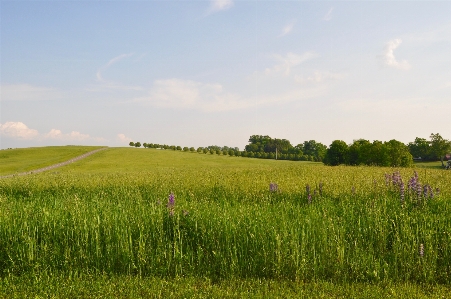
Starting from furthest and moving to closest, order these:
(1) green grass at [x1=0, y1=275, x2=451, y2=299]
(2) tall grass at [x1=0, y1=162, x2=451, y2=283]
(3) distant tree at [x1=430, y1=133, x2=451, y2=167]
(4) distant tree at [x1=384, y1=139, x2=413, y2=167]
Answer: (3) distant tree at [x1=430, y1=133, x2=451, y2=167]
(4) distant tree at [x1=384, y1=139, x2=413, y2=167]
(2) tall grass at [x1=0, y1=162, x2=451, y2=283]
(1) green grass at [x1=0, y1=275, x2=451, y2=299]

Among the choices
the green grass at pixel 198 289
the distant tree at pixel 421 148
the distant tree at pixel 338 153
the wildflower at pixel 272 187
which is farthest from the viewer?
the distant tree at pixel 421 148

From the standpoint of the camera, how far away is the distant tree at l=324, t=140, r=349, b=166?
5119 centimetres

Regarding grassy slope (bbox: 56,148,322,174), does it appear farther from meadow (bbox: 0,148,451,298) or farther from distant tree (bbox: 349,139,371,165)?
meadow (bbox: 0,148,451,298)

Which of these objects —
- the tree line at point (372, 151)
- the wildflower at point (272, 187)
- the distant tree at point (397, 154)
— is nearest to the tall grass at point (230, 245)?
the wildflower at point (272, 187)

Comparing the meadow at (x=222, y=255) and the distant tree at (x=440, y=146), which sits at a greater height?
the distant tree at (x=440, y=146)

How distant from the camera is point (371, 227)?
280 inches

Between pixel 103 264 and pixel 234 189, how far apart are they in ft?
22.7

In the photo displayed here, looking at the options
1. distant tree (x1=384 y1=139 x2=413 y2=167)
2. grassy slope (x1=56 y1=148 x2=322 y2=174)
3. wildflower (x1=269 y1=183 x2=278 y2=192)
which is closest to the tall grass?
wildflower (x1=269 y1=183 x2=278 y2=192)

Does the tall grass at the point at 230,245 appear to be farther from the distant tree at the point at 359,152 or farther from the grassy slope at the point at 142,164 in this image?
the distant tree at the point at 359,152

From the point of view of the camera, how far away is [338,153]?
170 feet

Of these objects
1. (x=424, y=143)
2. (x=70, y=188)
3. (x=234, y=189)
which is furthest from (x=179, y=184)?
(x=424, y=143)

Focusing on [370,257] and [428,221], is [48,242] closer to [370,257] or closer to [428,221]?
[370,257]

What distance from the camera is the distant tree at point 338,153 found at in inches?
2015

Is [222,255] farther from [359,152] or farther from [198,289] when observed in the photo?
[359,152]
